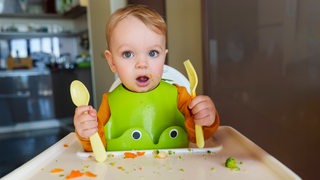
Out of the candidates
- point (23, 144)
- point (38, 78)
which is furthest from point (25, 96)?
point (23, 144)

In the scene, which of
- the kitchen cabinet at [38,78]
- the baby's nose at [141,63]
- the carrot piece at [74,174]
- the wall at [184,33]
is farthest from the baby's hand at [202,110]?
the kitchen cabinet at [38,78]

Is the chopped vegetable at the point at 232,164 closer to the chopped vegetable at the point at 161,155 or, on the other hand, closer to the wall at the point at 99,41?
the chopped vegetable at the point at 161,155

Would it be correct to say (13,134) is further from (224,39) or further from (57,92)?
(224,39)

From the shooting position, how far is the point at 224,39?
121 centimetres

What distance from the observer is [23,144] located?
2.55 metres

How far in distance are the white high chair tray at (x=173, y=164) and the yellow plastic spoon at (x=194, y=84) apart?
0.06 ft

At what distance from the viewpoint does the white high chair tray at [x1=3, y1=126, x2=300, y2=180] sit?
449 mm

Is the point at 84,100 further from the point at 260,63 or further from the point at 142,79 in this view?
the point at 260,63

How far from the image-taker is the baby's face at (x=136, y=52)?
53cm

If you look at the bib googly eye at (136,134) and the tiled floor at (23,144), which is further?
the tiled floor at (23,144)

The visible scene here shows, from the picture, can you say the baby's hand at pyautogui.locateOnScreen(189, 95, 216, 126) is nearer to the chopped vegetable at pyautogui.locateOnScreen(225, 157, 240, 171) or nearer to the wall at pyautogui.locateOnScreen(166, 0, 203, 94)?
the chopped vegetable at pyautogui.locateOnScreen(225, 157, 240, 171)

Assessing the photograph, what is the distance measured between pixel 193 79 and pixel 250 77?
2.26ft

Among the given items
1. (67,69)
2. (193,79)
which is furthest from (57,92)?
(193,79)

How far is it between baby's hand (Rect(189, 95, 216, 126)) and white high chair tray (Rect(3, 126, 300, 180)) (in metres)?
0.06
